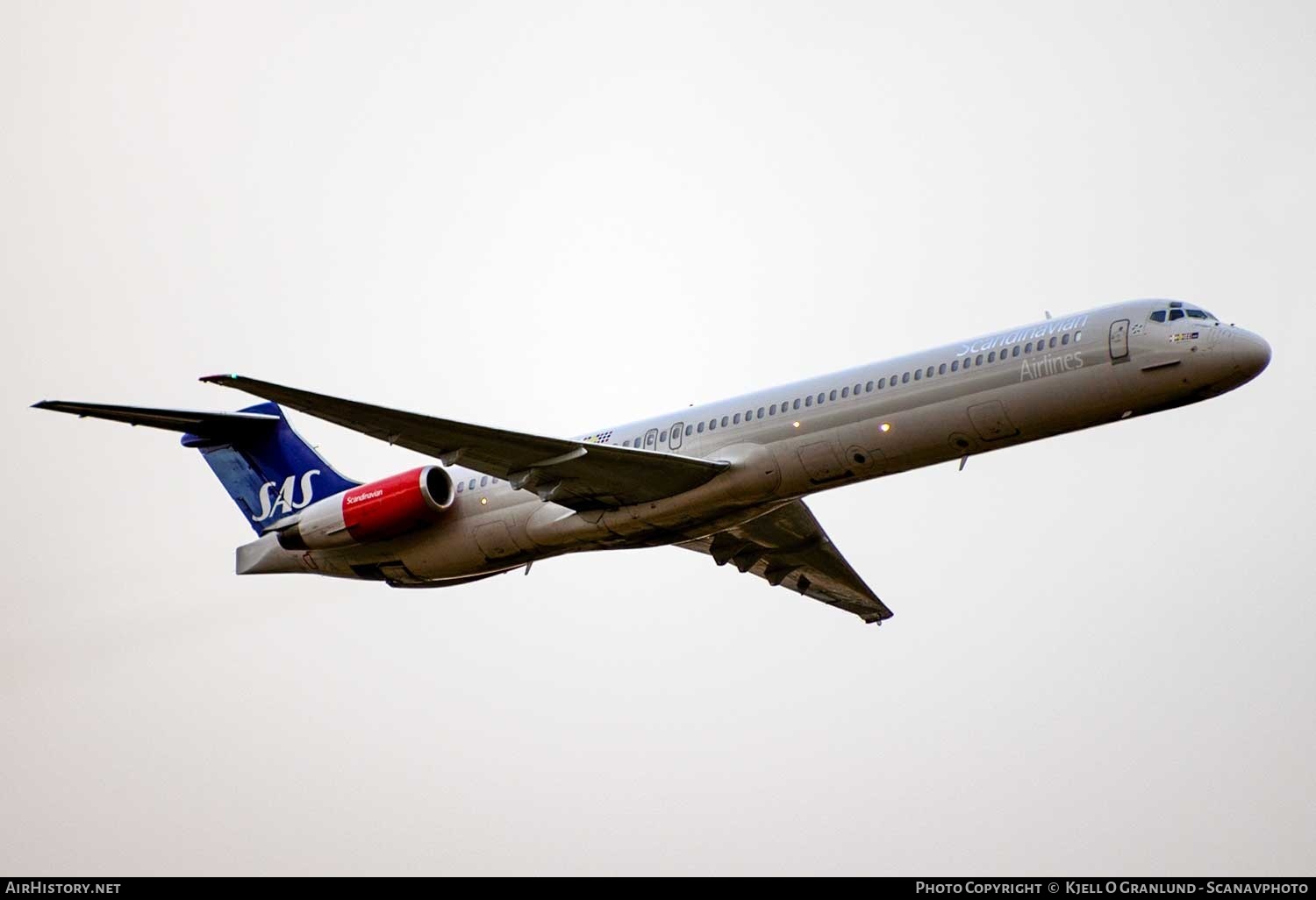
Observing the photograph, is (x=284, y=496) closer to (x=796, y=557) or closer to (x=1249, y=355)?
(x=796, y=557)

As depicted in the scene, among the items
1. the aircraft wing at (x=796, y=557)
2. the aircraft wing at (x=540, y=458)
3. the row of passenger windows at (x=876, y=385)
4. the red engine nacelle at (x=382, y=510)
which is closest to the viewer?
the row of passenger windows at (x=876, y=385)

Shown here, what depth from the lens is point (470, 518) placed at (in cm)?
3002

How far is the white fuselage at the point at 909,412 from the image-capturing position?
24.3m

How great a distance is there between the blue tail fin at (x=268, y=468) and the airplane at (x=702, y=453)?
0.12ft

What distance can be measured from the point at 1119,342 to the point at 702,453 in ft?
23.5

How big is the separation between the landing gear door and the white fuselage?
27mm

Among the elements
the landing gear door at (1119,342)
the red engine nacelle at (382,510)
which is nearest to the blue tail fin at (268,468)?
the red engine nacelle at (382,510)

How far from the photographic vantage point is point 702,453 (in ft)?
89.9

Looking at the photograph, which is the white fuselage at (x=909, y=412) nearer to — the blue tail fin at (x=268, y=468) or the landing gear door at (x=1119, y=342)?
the landing gear door at (x=1119, y=342)

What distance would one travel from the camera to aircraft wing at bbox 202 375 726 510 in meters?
26.3
